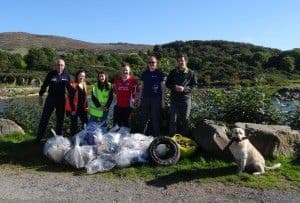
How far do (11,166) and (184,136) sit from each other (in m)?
3.54

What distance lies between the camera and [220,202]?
7.48m

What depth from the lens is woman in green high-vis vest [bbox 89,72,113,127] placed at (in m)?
10.7

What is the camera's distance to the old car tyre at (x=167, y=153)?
9.31 m

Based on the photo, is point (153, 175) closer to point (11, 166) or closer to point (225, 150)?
point (225, 150)

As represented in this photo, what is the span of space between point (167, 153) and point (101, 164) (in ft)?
4.22

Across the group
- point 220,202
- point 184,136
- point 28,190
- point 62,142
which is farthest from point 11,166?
point 220,202

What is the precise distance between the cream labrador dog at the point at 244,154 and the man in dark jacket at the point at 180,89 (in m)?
1.63

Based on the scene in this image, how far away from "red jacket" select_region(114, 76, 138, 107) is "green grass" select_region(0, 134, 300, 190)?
174 centimetres

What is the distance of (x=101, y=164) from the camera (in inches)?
362

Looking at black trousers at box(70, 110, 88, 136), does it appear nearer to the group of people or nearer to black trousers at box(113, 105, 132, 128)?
Result: the group of people

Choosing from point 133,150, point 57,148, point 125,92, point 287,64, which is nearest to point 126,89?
point 125,92

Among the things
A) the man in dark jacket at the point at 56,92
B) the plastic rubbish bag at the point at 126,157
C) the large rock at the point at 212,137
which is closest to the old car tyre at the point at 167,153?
the plastic rubbish bag at the point at 126,157

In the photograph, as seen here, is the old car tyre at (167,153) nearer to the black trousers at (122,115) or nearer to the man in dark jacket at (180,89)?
the man in dark jacket at (180,89)

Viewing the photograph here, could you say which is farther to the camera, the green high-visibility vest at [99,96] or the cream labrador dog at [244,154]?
the green high-visibility vest at [99,96]
